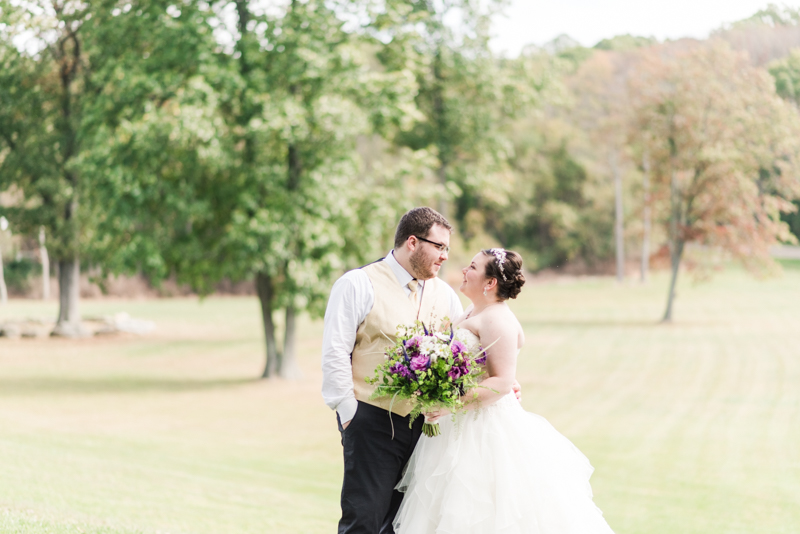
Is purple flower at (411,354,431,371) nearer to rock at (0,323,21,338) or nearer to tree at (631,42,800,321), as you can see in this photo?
rock at (0,323,21,338)

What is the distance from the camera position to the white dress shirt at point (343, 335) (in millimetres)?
3814

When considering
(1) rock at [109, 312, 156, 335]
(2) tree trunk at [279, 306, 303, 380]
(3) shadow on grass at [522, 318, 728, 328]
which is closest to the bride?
(2) tree trunk at [279, 306, 303, 380]

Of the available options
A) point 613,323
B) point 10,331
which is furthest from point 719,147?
point 10,331

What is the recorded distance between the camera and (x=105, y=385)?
19.2 metres

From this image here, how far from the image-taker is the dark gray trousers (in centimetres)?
388

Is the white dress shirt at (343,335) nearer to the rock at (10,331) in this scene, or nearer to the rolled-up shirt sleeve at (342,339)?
the rolled-up shirt sleeve at (342,339)

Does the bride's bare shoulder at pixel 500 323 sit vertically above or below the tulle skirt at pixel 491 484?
above

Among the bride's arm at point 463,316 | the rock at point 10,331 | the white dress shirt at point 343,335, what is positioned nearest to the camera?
the white dress shirt at point 343,335

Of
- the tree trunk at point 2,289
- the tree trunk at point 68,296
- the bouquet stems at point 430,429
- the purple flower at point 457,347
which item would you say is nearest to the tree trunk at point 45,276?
the tree trunk at point 2,289

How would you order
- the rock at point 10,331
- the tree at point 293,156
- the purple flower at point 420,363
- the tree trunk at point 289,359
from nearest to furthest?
the purple flower at point 420,363 < the tree at point 293,156 < the tree trunk at point 289,359 < the rock at point 10,331

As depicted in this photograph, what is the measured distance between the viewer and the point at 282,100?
17.0 m

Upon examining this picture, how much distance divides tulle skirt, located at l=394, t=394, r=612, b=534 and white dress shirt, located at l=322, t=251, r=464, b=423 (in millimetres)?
532

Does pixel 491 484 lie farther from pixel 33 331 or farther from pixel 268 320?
pixel 33 331

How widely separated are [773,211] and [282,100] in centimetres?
2036
